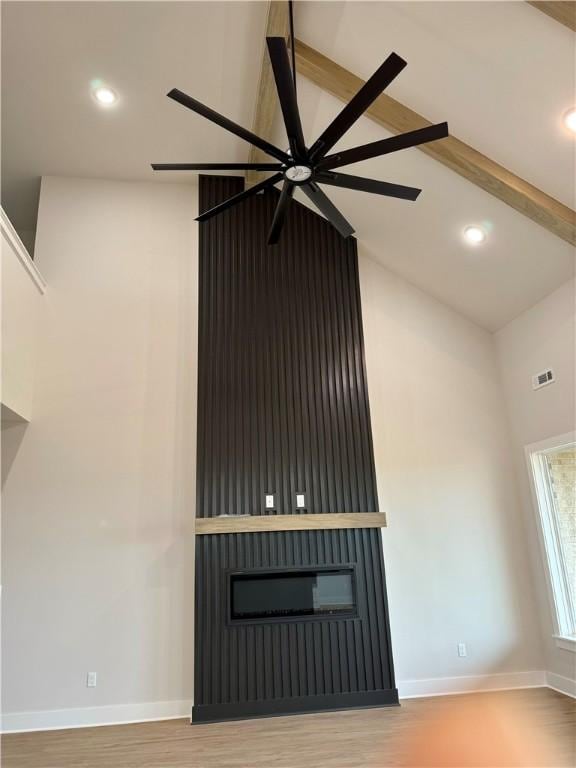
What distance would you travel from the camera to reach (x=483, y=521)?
5152 millimetres

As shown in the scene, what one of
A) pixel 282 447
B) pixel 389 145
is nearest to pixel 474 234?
pixel 389 145

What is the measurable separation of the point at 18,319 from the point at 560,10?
14.2 ft

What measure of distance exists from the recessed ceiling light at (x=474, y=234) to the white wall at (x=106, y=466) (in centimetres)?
261

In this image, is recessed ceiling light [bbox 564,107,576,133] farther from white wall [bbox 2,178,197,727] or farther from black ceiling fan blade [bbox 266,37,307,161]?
white wall [bbox 2,178,197,727]

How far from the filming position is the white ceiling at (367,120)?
11.3 feet

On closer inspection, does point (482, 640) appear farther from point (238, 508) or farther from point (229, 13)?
point (229, 13)

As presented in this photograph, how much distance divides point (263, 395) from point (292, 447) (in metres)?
0.56

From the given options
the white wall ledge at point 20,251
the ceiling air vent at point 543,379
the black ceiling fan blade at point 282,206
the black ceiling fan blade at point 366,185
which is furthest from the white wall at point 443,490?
the white wall ledge at point 20,251

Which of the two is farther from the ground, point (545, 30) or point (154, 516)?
point (545, 30)

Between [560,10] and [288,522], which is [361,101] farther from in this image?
[288,522]

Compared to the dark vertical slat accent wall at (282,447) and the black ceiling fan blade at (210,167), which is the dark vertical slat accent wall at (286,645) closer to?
the dark vertical slat accent wall at (282,447)

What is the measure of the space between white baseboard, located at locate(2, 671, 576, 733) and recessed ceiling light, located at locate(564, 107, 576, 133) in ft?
14.0

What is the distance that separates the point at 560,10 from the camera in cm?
298

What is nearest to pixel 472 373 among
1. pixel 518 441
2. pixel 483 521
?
pixel 518 441
